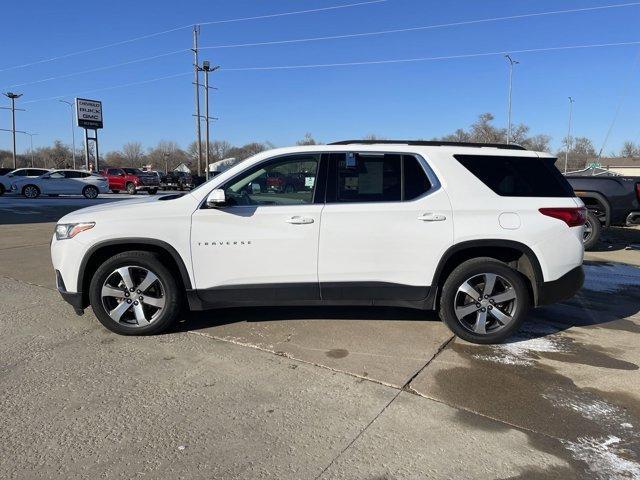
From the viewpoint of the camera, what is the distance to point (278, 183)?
4531mm

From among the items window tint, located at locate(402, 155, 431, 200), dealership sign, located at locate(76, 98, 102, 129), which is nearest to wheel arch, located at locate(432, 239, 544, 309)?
window tint, located at locate(402, 155, 431, 200)

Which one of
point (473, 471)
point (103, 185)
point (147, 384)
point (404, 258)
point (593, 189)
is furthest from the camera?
point (103, 185)

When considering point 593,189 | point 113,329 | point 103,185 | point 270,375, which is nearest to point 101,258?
point 113,329

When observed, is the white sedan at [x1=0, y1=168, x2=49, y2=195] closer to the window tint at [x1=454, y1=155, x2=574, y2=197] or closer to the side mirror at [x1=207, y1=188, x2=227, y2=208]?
the side mirror at [x1=207, y1=188, x2=227, y2=208]

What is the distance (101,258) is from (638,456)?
440cm

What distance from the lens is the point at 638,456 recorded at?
Result: 288 cm

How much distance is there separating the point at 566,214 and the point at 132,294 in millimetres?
3982

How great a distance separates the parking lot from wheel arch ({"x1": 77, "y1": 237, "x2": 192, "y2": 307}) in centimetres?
54

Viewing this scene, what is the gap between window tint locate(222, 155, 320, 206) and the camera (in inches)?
177

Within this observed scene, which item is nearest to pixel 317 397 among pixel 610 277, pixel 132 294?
Result: pixel 132 294

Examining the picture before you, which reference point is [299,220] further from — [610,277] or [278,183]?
[610,277]

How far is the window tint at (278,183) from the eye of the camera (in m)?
4.48

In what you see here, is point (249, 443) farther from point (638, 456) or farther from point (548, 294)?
point (548, 294)

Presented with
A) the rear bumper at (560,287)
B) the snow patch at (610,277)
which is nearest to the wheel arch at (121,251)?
the rear bumper at (560,287)
